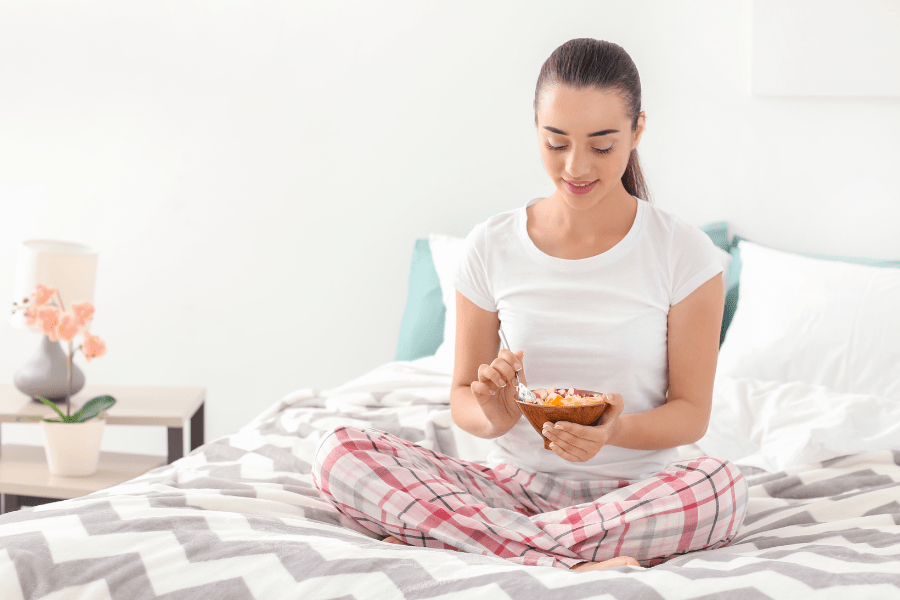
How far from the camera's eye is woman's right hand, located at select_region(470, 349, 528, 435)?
3.45ft

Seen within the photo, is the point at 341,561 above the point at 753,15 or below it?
below

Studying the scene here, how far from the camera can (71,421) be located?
1.83 m

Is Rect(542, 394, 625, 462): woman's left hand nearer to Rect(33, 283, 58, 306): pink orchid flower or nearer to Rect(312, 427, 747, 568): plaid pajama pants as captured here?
Rect(312, 427, 747, 568): plaid pajama pants

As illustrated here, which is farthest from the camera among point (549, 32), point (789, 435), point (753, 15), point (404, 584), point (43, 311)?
point (549, 32)

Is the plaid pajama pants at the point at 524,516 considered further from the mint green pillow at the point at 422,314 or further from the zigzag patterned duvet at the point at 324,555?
the mint green pillow at the point at 422,314

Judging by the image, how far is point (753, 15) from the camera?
2.21 metres

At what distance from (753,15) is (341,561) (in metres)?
2.05

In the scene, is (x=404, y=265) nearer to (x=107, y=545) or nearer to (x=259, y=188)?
(x=259, y=188)

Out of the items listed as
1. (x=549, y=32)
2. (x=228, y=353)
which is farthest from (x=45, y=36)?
(x=549, y=32)

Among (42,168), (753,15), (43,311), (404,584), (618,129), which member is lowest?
(404,584)

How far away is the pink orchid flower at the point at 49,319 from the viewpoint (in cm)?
183

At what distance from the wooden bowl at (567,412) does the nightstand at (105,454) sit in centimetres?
125

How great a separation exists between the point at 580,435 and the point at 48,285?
5.41 feet

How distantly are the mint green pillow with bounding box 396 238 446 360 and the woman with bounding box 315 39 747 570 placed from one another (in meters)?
0.98
